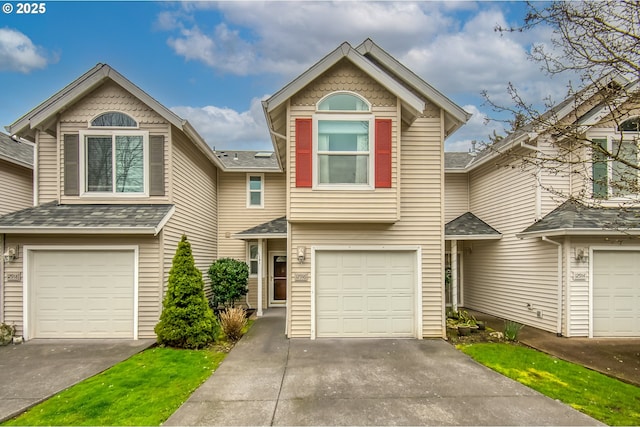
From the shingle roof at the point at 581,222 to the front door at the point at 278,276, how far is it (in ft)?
27.3

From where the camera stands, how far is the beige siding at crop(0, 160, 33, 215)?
11.2 m

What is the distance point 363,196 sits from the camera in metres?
Answer: 8.05

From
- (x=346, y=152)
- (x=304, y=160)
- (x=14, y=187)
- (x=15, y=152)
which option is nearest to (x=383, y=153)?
(x=346, y=152)

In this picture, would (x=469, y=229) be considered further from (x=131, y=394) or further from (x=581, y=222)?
(x=131, y=394)

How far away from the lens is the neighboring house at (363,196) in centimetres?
806

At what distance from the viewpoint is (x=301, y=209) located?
8.10 metres

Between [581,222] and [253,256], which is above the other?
[581,222]

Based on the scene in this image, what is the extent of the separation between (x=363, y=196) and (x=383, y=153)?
1.13 meters

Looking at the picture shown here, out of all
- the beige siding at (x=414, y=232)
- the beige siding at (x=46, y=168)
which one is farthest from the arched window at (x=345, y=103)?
the beige siding at (x=46, y=168)

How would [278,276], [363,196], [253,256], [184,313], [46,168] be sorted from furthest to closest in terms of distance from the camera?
[253,256] → [278,276] → [46,168] → [363,196] → [184,313]

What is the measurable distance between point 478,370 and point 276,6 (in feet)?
34.7

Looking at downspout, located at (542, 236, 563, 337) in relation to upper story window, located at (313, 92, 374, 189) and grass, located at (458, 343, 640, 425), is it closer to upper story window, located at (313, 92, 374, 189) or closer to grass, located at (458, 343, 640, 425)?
grass, located at (458, 343, 640, 425)

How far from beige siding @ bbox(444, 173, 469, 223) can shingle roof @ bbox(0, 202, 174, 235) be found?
1037 centimetres

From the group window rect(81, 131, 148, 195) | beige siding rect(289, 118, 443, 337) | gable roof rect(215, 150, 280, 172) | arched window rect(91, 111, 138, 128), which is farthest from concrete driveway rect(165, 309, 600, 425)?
gable roof rect(215, 150, 280, 172)
